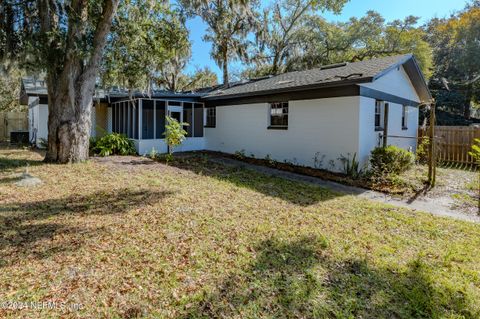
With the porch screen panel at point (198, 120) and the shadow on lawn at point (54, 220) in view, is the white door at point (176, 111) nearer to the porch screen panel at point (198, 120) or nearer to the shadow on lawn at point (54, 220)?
the porch screen panel at point (198, 120)

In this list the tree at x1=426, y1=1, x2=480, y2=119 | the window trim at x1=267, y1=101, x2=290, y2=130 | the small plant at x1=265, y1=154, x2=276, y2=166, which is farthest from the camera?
the tree at x1=426, y1=1, x2=480, y2=119

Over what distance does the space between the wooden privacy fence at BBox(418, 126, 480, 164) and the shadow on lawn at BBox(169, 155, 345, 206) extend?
8209 millimetres

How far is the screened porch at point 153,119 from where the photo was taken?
12.2m

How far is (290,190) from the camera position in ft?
22.7

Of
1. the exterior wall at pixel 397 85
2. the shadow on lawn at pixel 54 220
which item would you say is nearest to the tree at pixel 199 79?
the exterior wall at pixel 397 85

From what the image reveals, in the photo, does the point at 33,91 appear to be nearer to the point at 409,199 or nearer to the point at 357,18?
the point at 409,199

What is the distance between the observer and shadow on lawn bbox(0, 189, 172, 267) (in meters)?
3.44

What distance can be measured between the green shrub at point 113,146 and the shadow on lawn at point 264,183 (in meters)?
2.63

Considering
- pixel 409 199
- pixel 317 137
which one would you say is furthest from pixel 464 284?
pixel 317 137

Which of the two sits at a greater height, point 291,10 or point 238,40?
point 291,10

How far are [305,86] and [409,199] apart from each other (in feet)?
14.5

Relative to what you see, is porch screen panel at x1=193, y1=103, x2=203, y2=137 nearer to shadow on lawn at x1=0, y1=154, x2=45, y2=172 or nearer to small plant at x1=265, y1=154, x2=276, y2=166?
small plant at x1=265, y1=154, x2=276, y2=166

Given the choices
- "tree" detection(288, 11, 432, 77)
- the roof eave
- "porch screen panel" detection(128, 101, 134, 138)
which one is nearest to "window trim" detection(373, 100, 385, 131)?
the roof eave

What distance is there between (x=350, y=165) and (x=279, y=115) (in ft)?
10.7
